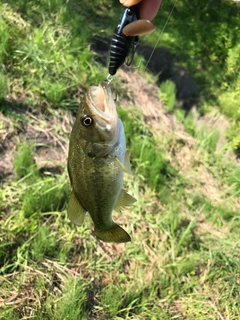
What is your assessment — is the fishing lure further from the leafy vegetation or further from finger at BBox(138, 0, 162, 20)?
the leafy vegetation

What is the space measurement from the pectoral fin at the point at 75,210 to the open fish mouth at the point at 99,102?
16.3 inches

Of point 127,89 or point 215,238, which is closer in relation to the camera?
point 215,238

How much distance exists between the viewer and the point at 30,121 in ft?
12.4

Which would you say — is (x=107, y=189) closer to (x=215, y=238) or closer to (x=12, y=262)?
(x=12, y=262)

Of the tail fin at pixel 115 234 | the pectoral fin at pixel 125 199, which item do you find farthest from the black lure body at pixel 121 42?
the tail fin at pixel 115 234

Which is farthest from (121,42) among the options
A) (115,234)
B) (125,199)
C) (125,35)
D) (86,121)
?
(115,234)

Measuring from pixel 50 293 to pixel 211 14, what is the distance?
208 inches

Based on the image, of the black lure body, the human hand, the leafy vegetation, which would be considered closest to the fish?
the black lure body

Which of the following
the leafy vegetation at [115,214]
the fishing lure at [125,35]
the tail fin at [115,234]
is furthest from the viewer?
the leafy vegetation at [115,214]

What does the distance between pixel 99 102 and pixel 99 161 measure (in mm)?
262

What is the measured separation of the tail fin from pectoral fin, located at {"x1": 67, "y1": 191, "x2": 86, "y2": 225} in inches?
5.0

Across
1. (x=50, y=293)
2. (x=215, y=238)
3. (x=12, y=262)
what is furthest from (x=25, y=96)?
(x=215, y=238)

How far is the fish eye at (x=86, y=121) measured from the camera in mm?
1584

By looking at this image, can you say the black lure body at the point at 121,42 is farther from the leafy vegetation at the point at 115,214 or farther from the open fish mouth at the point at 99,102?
the leafy vegetation at the point at 115,214
